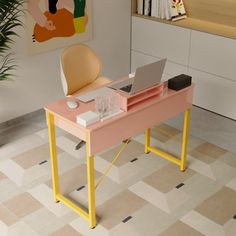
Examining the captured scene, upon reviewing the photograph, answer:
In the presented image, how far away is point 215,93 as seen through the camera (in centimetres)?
480

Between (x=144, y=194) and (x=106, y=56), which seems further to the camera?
(x=106, y=56)

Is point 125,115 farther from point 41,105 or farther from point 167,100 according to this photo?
point 41,105

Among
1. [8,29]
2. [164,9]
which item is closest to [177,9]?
[164,9]

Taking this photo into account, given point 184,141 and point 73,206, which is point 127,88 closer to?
point 184,141

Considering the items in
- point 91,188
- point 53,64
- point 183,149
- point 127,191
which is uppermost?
point 53,64

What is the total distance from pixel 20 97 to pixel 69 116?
177 centimetres

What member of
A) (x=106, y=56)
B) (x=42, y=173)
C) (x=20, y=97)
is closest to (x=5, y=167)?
(x=42, y=173)

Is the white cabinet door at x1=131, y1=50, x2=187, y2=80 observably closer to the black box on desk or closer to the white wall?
the white wall

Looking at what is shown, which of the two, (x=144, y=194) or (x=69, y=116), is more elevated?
(x=69, y=116)

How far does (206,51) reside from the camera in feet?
15.4

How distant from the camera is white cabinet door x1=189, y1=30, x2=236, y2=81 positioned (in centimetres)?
452

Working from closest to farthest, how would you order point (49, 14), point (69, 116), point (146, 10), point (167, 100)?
1. point (69, 116)
2. point (167, 100)
3. point (49, 14)
4. point (146, 10)

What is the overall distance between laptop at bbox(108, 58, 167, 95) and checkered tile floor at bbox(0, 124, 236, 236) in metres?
0.92

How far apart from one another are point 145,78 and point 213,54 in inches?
75.3
